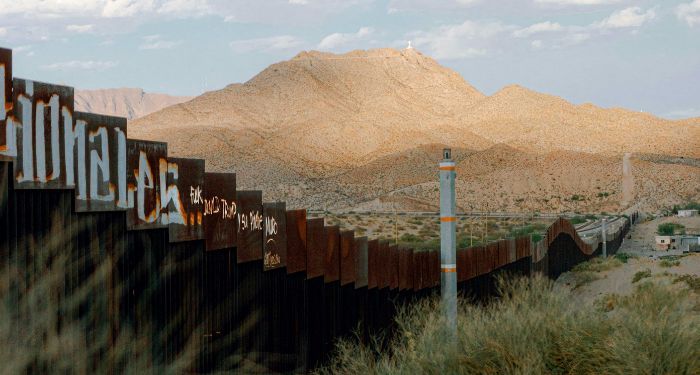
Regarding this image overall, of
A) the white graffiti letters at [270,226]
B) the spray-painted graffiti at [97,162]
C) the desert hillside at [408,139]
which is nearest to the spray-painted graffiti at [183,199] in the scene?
the spray-painted graffiti at [97,162]

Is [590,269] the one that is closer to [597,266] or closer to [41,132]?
[597,266]

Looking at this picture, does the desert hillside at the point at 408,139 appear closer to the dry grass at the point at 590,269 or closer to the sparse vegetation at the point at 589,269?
the dry grass at the point at 590,269

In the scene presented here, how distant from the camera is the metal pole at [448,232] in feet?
39.5

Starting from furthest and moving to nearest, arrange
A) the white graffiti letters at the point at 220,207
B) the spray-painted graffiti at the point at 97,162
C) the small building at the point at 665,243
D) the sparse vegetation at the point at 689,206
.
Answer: the sparse vegetation at the point at 689,206 → the small building at the point at 665,243 → the white graffiti letters at the point at 220,207 → the spray-painted graffiti at the point at 97,162

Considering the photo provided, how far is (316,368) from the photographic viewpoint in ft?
38.2

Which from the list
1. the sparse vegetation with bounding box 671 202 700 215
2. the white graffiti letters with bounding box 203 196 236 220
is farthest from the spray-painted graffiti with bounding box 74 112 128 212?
the sparse vegetation with bounding box 671 202 700 215

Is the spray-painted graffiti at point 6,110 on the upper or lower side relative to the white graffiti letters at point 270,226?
upper

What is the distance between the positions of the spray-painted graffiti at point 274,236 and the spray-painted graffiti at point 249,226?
0.10m

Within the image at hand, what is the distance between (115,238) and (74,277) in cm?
61

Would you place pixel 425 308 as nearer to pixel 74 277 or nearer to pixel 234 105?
pixel 74 277

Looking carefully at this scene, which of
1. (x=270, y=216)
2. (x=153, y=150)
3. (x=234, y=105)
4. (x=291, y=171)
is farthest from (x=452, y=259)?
(x=234, y=105)

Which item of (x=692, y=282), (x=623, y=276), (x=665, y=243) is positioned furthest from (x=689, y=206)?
(x=692, y=282)

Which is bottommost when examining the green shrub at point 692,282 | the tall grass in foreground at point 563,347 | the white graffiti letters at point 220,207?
the green shrub at point 692,282

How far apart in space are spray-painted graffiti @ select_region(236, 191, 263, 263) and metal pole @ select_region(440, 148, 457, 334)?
2388mm
